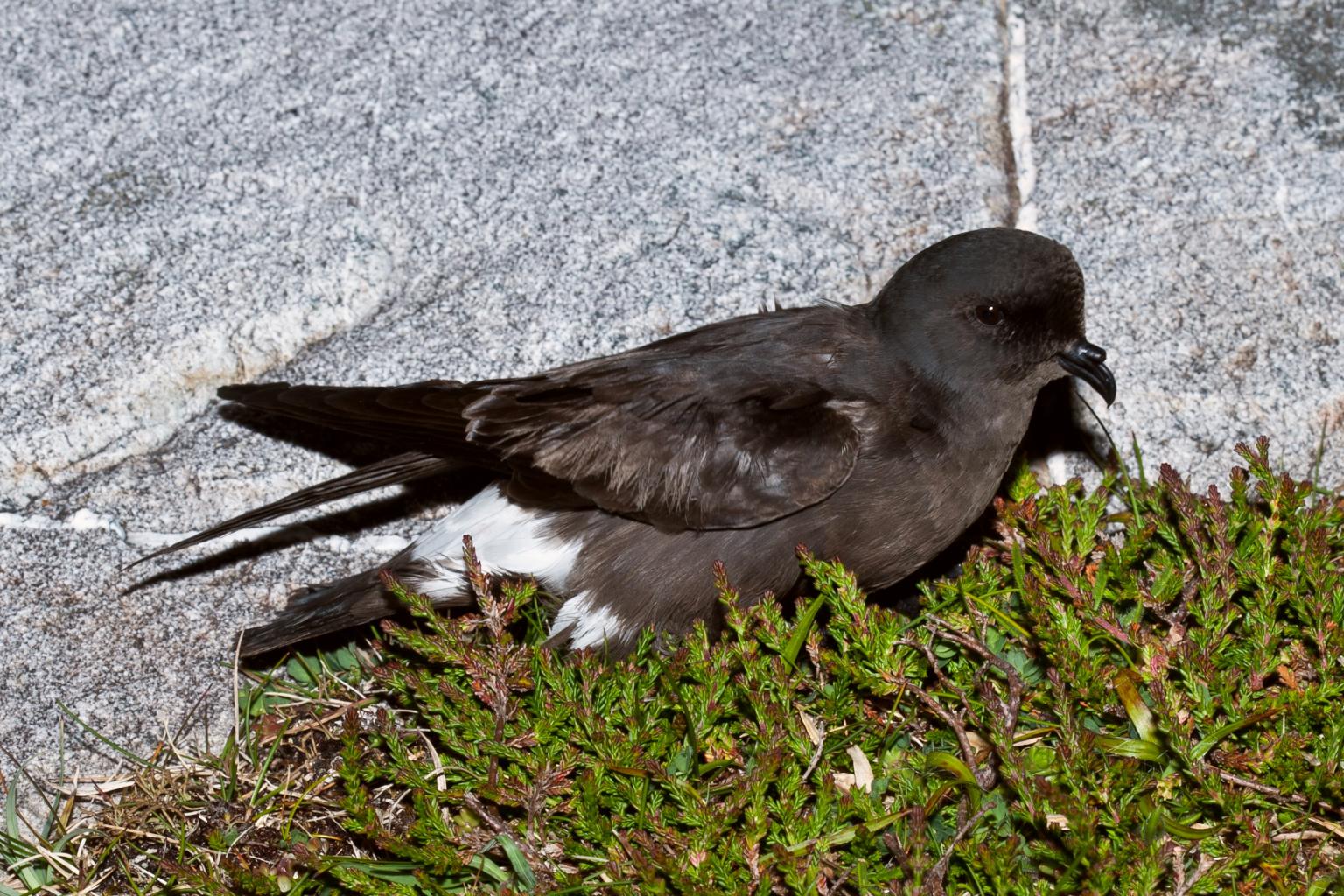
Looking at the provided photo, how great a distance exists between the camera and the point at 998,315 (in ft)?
11.3

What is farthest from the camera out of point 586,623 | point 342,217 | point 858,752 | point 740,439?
point 342,217

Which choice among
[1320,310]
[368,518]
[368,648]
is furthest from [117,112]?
[1320,310]

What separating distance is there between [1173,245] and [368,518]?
8.41ft

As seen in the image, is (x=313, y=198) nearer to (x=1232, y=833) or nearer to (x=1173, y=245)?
(x=1173, y=245)

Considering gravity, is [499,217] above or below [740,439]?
above

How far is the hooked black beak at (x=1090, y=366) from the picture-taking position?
11.2ft

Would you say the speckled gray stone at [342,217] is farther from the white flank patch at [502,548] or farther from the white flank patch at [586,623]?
the white flank patch at [586,623]

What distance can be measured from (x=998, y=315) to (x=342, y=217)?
1991 millimetres

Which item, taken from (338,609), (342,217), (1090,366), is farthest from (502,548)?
(1090,366)

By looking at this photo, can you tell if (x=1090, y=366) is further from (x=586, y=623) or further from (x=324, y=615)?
(x=324, y=615)

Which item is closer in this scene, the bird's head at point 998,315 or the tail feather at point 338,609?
the bird's head at point 998,315

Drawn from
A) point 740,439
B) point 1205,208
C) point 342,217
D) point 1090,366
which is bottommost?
point 1205,208

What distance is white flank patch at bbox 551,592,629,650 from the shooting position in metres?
3.51

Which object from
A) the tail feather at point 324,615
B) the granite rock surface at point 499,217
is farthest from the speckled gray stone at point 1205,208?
the tail feather at point 324,615
